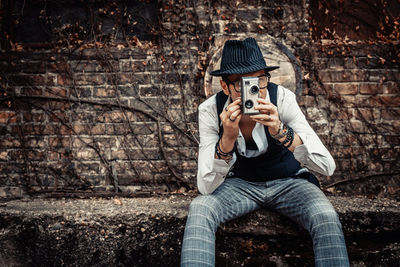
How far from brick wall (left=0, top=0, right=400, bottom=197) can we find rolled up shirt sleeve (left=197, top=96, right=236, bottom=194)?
2.50ft

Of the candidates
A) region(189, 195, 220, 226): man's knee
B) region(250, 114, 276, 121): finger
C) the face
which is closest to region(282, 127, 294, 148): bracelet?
region(250, 114, 276, 121): finger

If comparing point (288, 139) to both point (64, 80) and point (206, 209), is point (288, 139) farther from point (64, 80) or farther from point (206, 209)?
point (64, 80)

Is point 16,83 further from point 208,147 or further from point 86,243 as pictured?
point 208,147

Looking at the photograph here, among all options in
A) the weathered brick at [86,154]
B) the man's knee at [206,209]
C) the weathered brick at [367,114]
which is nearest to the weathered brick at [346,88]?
the weathered brick at [367,114]

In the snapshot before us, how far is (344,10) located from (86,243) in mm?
2711

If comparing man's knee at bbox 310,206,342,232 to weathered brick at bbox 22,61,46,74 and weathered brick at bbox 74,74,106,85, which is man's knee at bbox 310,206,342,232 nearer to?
weathered brick at bbox 74,74,106,85

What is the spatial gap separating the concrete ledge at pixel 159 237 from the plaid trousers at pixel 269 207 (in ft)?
0.69

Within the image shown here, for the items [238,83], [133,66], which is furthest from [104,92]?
[238,83]

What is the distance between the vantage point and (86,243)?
6.78 feet

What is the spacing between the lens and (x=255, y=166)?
1809 mm

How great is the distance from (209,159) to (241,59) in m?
0.56

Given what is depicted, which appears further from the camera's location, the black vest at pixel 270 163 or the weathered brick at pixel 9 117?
the weathered brick at pixel 9 117

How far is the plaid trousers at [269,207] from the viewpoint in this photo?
4.75ft

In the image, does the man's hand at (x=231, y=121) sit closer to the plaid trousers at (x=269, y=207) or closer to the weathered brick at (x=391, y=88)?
the plaid trousers at (x=269, y=207)
